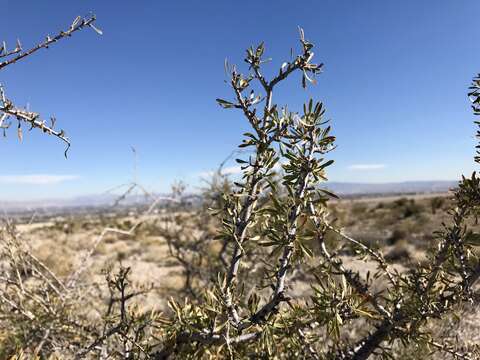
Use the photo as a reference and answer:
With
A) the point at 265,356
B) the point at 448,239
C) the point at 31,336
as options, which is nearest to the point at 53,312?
the point at 31,336

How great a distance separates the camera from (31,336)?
2.25 meters

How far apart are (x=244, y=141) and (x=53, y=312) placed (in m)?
2.01

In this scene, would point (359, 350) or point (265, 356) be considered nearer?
point (265, 356)

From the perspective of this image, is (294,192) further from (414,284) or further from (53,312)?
(53,312)

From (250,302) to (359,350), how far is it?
611 millimetres

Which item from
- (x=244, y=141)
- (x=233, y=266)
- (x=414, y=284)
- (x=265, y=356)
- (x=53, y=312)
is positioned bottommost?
(x=53, y=312)

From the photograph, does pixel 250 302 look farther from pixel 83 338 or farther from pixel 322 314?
pixel 83 338

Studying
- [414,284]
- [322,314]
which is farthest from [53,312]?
[414,284]

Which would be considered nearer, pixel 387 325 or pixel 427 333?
pixel 427 333

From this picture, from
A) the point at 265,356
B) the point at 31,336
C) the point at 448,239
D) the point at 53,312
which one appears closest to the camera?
the point at 265,356

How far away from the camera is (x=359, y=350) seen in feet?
4.95

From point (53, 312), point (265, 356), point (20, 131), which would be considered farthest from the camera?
point (53, 312)

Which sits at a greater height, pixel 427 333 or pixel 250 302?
pixel 250 302

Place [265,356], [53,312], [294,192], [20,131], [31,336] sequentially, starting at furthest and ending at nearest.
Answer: [53,312]
[31,336]
[265,356]
[294,192]
[20,131]
